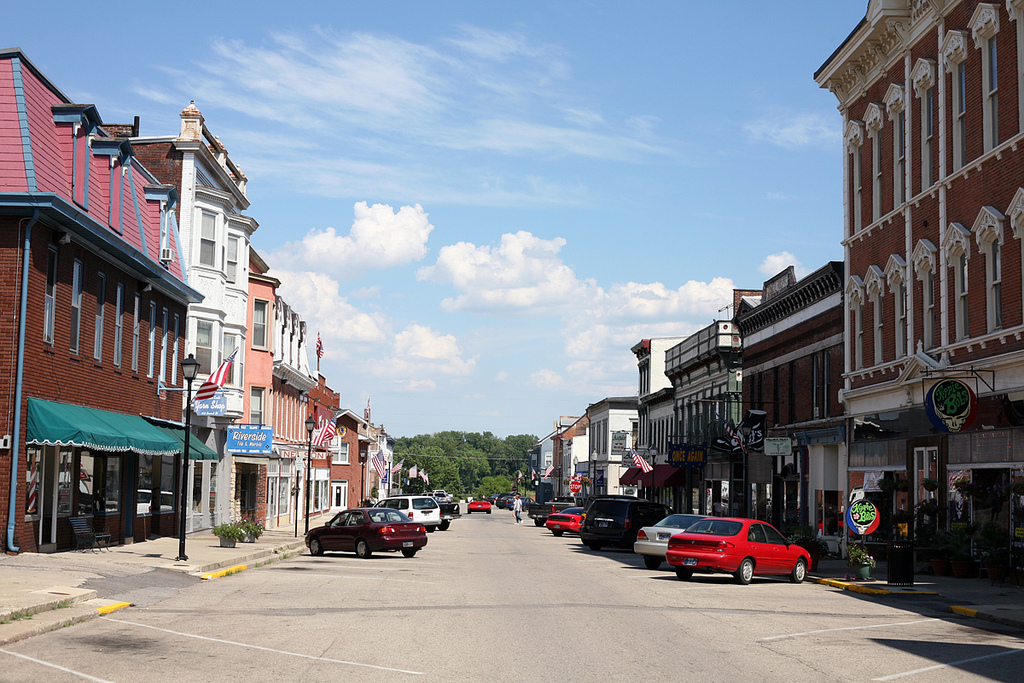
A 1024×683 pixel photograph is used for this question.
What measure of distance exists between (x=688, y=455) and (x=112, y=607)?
4584 centimetres

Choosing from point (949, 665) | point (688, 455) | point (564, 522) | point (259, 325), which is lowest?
point (564, 522)

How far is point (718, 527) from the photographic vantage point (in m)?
24.9

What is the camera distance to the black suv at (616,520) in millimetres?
38531

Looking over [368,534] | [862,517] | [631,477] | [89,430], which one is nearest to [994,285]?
[862,517]

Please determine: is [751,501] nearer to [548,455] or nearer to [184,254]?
[184,254]

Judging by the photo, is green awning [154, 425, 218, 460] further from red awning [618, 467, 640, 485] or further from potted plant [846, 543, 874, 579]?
red awning [618, 467, 640, 485]

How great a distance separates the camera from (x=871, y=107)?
115 ft

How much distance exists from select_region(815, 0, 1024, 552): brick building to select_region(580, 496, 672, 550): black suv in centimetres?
774

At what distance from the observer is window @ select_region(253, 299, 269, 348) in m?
46.7

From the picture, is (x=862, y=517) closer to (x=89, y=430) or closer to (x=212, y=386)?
(x=89, y=430)

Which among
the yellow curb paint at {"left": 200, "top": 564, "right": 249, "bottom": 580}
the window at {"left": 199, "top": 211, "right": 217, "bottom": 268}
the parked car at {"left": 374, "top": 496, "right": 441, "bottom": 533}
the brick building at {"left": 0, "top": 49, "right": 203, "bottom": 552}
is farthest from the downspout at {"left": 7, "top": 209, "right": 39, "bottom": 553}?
the parked car at {"left": 374, "top": 496, "right": 441, "bottom": 533}

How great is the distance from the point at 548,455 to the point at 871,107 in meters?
125

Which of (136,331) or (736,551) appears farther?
(136,331)

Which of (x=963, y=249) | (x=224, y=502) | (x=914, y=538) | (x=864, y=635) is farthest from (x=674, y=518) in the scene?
(x=224, y=502)
